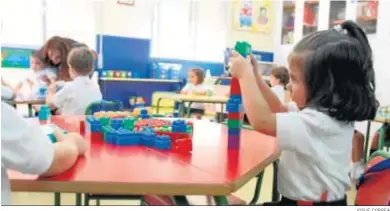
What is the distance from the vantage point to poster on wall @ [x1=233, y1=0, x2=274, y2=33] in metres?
6.34

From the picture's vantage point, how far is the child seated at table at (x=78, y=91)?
2383 millimetres

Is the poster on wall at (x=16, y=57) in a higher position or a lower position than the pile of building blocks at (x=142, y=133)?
higher

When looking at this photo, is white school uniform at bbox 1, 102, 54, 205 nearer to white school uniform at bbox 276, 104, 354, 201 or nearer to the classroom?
the classroom

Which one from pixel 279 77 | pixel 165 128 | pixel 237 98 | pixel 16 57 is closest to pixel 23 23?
pixel 16 57

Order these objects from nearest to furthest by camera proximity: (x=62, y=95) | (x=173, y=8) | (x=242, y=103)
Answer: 1. (x=242, y=103)
2. (x=62, y=95)
3. (x=173, y=8)

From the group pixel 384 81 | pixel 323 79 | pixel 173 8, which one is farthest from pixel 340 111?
pixel 173 8

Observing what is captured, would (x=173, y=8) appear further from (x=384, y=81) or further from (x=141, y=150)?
(x=141, y=150)

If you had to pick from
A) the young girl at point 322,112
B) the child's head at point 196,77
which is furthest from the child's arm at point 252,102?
the child's head at point 196,77

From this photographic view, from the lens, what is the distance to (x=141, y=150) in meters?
1.06

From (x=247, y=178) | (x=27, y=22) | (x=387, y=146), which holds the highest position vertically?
(x=27, y=22)

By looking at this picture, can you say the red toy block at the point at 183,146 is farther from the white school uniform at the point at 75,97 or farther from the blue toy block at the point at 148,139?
the white school uniform at the point at 75,97

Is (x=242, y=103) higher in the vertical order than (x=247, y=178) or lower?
higher

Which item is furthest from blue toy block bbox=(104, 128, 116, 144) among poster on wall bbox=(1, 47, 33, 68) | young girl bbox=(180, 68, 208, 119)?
poster on wall bbox=(1, 47, 33, 68)

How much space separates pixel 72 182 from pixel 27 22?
474 cm
